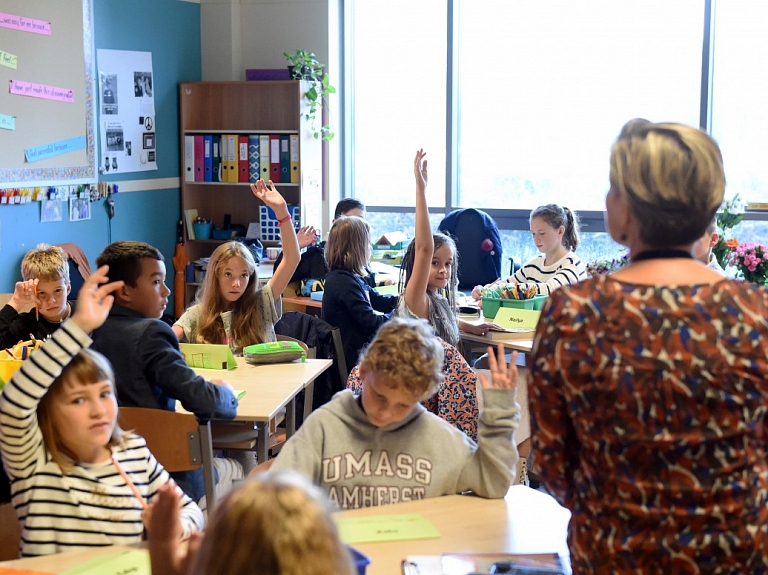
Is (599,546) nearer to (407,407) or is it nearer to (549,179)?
(407,407)

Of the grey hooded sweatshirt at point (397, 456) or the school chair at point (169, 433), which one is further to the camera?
the school chair at point (169, 433)

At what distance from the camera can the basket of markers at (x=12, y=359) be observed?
9.31 ft

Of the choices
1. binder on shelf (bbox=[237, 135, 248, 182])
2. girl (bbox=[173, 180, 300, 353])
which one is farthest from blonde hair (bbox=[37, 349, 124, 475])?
binder on shelf (bbox=[237, 135, 248, 182])

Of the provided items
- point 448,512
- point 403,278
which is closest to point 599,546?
point 448,512

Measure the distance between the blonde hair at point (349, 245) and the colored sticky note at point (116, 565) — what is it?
282 cm

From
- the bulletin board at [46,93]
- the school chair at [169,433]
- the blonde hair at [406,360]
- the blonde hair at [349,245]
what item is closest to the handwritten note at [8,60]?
the bulletin board at [46,93]

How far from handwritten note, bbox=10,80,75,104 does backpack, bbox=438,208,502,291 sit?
8.64 feet

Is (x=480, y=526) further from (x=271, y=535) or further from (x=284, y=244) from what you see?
(x=284, y=244)

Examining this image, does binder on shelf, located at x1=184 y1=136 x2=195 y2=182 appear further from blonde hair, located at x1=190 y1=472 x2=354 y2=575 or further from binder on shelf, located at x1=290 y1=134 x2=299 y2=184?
blonde hair, located at x1=190 y1=472 x2=354 y2=575

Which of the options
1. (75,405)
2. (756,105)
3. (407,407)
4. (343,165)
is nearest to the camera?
(75,405)

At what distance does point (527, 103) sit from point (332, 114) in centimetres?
160

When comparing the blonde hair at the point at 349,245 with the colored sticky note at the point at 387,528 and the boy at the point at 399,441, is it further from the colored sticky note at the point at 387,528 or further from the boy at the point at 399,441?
the colored sticky note at the point at 387,528

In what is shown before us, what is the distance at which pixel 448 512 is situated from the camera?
2078mm

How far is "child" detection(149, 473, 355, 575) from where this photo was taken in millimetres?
949
